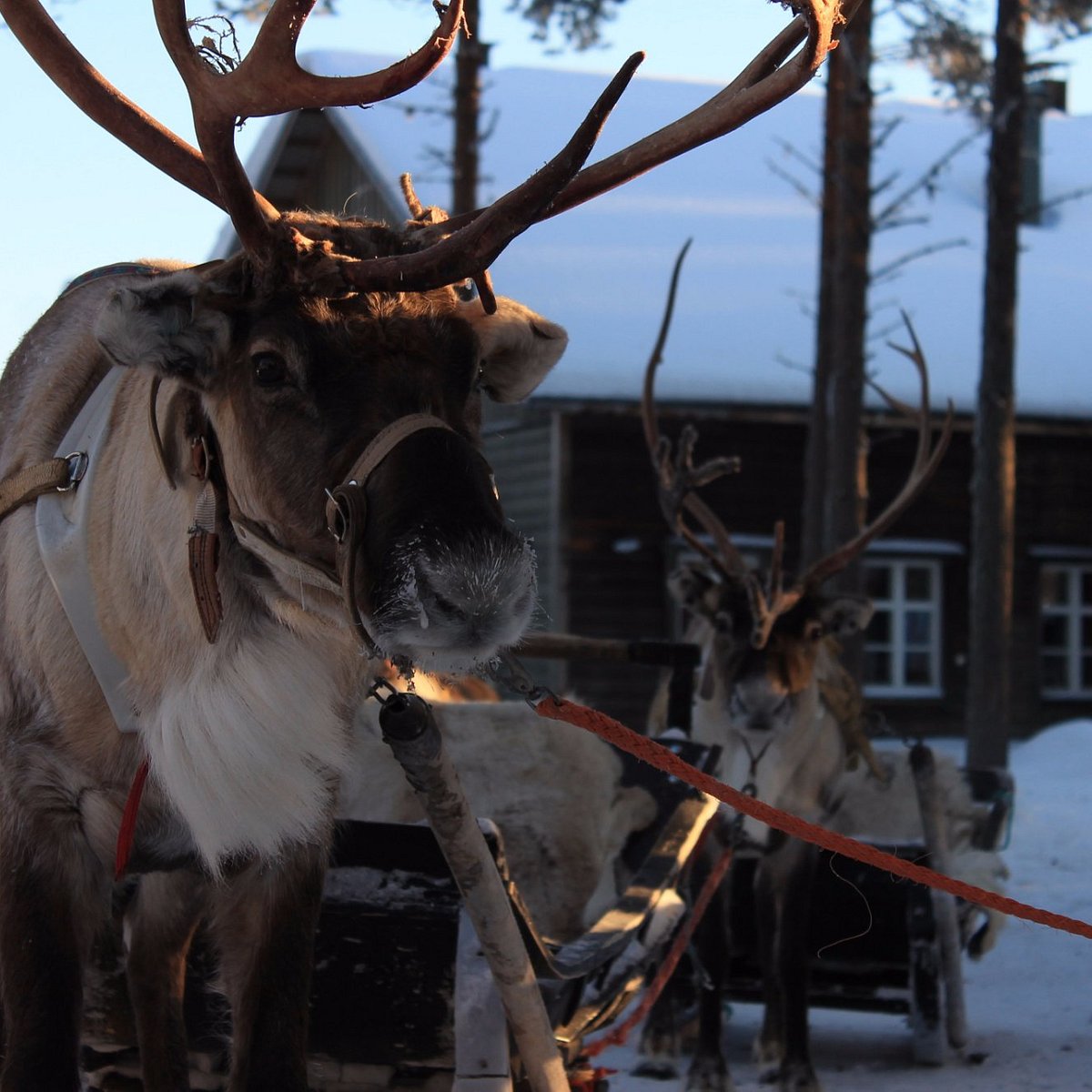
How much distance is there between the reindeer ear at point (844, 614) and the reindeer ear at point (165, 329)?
398 centimetres

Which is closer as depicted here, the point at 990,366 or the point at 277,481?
the point at 277,481

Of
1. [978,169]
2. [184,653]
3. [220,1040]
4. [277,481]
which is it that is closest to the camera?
[277,481]

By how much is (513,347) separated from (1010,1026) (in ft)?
13.7

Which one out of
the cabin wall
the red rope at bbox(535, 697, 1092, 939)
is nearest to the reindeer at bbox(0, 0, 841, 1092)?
the red rope at bbox(535, 697, 1092, 939)

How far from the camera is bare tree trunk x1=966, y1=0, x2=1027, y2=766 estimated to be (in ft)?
36.0

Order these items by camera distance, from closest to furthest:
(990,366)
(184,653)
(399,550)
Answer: (399,550) < (184,653) < (990,366)

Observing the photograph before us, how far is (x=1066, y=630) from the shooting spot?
18.4 metres

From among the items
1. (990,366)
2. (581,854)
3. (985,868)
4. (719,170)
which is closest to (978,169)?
(719,170)

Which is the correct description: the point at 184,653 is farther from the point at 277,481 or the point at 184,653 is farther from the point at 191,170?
the point at 191,170

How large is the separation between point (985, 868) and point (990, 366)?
5.54 meters

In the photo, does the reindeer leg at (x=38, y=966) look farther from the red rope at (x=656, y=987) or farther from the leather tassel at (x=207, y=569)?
the red rope at (x=656, y=987)

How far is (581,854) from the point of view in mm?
4590

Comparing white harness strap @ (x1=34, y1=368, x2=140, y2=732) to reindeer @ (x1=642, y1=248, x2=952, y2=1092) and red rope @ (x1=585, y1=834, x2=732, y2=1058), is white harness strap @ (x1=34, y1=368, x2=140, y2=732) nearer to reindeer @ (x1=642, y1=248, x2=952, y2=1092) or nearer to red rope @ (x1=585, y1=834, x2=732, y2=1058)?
red rope @ (x1=585, y1=834, x2=732, y2=1058)

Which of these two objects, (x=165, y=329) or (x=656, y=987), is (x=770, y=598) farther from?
(x=165, y=329)
